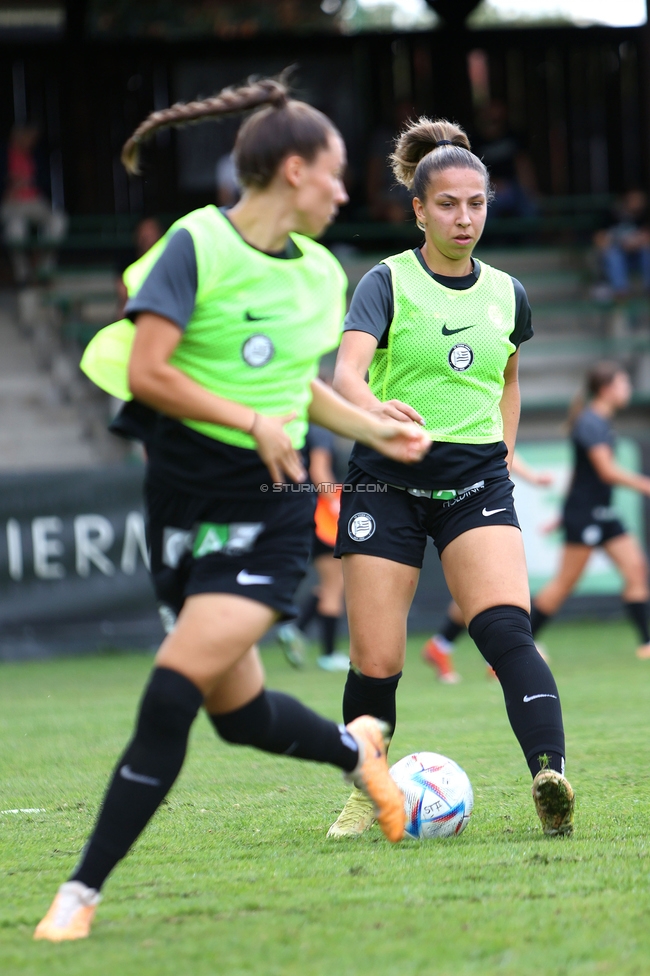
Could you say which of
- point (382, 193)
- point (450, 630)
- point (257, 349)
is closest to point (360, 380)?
point (257, 349)

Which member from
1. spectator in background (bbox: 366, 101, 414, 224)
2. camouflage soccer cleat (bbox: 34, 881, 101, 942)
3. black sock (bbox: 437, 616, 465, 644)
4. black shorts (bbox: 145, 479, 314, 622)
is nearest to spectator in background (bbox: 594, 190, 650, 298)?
spectator in background (bbox: 366, 101, 414, 224)

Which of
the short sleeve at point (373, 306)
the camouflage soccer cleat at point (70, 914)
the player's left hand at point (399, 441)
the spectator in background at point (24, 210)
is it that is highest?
the spectator in background at point (24, 210)

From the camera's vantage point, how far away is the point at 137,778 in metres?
2.94

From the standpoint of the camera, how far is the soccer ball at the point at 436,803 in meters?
4.01

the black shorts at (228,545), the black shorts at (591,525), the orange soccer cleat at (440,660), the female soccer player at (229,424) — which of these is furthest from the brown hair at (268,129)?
the black shorts at (591,525)

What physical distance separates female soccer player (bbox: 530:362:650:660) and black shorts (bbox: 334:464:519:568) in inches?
213

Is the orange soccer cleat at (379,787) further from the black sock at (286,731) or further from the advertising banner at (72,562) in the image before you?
the advertising banner at (72,562)

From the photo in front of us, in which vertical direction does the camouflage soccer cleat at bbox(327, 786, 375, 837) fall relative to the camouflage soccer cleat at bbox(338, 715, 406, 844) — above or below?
below

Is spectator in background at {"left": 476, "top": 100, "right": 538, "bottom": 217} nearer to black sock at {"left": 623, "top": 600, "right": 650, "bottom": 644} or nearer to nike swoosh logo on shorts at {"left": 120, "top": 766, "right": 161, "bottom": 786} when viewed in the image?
black sock at {"left": 623, "top": 600, "right": 650, "bottom": 644}

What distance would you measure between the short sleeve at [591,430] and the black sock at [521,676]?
5.72m

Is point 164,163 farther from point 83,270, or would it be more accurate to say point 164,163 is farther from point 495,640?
point 495,640

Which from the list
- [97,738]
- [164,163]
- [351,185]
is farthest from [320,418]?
[164,163]

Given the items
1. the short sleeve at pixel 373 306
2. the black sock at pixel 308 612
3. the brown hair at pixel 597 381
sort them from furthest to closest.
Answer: the black sock at pixel 308 612, the brown hair at pixel 597 381, the short sleeve at pixel 373 306

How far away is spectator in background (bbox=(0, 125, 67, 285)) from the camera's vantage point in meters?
16.6
